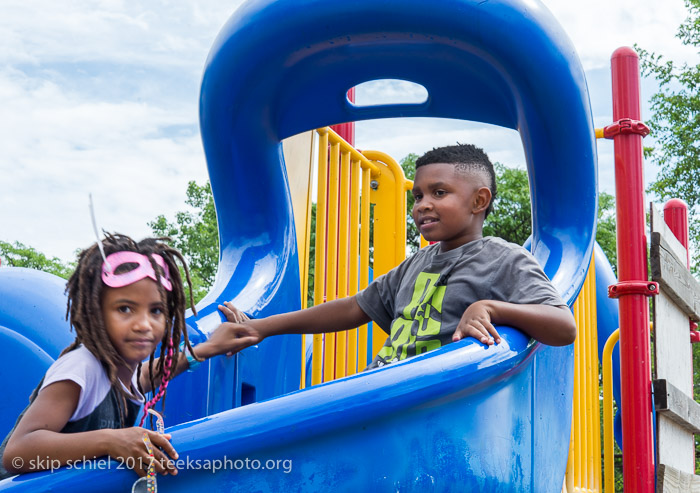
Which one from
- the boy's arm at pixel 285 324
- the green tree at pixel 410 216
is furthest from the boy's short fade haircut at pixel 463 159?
the green tree at pixel 410 216

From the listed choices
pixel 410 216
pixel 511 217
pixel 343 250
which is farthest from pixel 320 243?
pixel 410 216

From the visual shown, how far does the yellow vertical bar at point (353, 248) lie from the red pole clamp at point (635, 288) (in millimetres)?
1049

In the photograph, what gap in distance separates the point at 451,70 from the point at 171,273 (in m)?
1.17

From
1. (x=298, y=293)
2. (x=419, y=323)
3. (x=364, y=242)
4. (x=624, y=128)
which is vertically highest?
(x=624, y=128)

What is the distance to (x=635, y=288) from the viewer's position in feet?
10.9

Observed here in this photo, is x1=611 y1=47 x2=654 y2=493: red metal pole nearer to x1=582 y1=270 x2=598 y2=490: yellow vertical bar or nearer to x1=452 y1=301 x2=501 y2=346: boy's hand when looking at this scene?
x1=582 y1=270 x2=598 y2=490: yellow vertical bar

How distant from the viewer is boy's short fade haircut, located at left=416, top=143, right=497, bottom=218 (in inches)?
90.4

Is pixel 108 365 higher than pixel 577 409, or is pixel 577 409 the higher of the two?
pixel 577 409

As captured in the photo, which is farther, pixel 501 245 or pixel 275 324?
pixel 275 324

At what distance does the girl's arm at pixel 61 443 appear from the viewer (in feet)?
4.59

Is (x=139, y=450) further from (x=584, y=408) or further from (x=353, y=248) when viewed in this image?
(x=584, y=408)

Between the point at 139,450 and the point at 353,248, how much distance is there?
2007mm

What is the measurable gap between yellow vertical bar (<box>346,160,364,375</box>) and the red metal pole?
3.48ft

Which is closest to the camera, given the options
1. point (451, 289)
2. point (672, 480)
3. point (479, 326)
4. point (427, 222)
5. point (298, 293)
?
point (479, 326)
